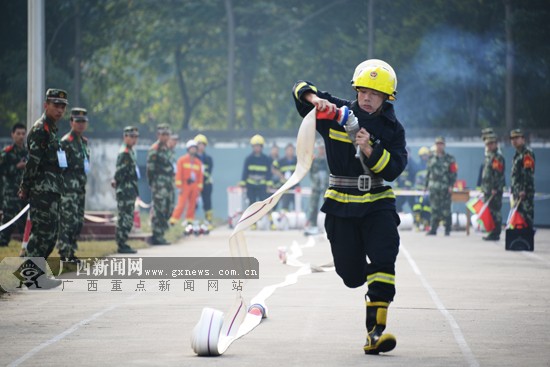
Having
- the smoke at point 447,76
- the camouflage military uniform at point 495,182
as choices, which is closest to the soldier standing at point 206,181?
the camouflage military uniform at point 495,182

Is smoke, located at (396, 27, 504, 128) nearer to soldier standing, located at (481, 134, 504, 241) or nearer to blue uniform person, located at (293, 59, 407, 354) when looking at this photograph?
soldier standing, located at (481, 134, 504, 241)

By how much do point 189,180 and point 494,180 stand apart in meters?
7.65

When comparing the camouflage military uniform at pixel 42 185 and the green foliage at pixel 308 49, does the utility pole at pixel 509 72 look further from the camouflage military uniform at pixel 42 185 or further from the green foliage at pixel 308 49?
the camouflage military uniform at pixel 42 185

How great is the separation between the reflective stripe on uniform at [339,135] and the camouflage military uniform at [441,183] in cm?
1988

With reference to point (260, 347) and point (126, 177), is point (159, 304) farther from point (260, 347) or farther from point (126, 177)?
point (126, 177)

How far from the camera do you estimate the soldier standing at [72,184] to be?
16891mm

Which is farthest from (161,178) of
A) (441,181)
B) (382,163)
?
(382,163)

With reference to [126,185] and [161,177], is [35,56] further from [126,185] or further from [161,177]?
[161,177]

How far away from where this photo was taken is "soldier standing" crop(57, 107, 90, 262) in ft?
55.4

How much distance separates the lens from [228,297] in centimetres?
1333

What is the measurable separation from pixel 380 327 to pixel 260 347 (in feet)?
3.12

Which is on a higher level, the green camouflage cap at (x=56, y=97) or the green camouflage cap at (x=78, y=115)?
the green camouflage cap at (x=56, y=97)

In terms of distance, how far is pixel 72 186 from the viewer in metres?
17.1

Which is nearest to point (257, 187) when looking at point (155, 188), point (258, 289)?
point (155, 188)
